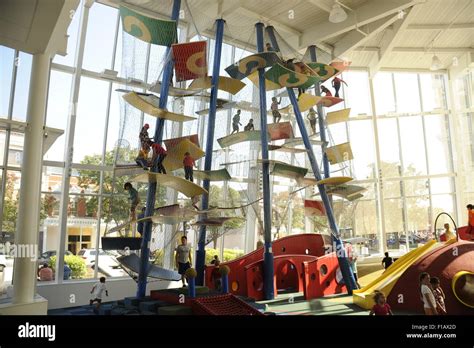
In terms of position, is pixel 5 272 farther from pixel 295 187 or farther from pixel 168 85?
pixel 295 187

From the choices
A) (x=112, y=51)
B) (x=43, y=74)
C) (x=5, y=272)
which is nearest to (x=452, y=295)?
(x=43, y=74)

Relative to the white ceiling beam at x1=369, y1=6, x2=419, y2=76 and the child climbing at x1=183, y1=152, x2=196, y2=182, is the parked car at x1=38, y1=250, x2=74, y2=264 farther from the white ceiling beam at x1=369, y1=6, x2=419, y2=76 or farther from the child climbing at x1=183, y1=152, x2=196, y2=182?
the white ceiling beam at x1=369, y1=6, x2=419, y2=76

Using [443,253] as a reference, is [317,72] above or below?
above

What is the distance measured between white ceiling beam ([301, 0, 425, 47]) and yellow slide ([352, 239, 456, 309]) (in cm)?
668

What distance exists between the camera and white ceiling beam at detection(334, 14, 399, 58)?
12.1 metres

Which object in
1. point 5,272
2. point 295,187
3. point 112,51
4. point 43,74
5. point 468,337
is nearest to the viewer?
point 468,337

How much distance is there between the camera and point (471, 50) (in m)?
12.8

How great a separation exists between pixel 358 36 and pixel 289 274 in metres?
7.95

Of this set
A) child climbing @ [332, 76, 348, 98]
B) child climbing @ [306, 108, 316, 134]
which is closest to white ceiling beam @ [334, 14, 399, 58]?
child climbing @ [332, 76, 348, 98]

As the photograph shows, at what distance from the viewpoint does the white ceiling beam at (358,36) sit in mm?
12078

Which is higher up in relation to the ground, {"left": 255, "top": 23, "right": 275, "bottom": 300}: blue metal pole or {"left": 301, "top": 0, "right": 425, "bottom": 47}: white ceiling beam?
{"left": 301, "top": 0, "right": 425, "bottom": 47}: white ceiling beam

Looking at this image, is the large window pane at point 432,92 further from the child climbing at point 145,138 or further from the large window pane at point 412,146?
the child climbing at point 145,138

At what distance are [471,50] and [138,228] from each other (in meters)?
12.3

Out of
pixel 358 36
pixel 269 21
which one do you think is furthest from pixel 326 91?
pixel 358 36
